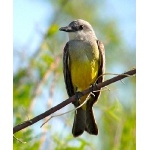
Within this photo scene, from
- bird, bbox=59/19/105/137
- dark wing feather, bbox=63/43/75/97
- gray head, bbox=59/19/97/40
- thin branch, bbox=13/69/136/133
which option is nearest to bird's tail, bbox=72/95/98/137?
bird, bbox=59/19/105/137

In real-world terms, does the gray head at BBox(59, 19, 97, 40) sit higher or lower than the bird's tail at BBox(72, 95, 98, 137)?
higher

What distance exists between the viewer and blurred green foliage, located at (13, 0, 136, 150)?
14.3 feet

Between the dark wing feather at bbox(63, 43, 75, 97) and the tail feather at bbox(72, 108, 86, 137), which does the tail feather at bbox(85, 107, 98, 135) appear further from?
the dark wing feather at bbox(63, 43, 75, 97)

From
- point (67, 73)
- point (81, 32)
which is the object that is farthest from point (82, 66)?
point (81, 32)

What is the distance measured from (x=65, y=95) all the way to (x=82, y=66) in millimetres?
294

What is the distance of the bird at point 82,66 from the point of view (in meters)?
4.40

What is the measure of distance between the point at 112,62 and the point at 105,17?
47 centimetres

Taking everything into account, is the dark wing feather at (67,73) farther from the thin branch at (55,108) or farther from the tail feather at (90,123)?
the thin branch at (55,108)

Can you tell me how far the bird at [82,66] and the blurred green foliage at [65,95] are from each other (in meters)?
0.06

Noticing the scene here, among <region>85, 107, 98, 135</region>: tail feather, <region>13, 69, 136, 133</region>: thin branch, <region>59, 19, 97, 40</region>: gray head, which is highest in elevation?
<region>59, 19, 97, 40</region>: gray head

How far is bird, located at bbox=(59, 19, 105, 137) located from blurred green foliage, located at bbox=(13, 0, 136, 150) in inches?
2.3
